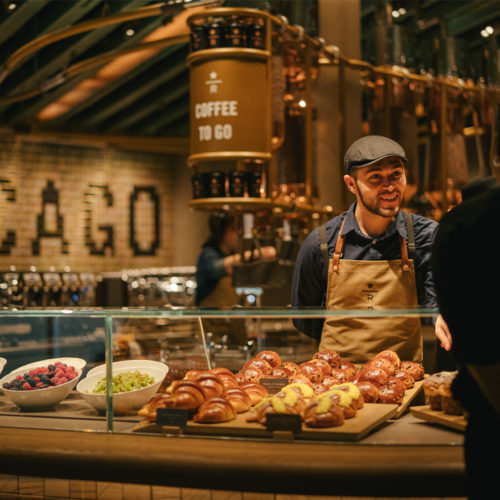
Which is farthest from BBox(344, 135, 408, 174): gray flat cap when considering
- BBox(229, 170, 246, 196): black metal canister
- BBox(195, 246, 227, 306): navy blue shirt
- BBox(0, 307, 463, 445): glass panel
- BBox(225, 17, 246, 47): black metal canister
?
BBox(195, 246, 227, 306): navy blue shirt

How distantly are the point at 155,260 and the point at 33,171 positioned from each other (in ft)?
8.77

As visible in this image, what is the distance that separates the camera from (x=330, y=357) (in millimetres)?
2518

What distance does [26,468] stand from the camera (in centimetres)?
229

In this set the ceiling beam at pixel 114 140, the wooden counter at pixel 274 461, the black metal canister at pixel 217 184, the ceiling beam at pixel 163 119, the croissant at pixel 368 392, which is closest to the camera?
the wooden counter at pixel 274 461

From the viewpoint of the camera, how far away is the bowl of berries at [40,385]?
2.46 m

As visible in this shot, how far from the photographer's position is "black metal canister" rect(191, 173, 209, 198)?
14.0ft

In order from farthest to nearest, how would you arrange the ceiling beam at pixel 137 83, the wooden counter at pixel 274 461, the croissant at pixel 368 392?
the ceiling beam at pixel 137 83 → the croissant at pixel 368 392 → the wooden counter at pixel 274 461

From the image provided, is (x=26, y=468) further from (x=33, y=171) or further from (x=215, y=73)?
(x=33, y=171)

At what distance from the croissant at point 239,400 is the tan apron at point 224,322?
26.9 inches

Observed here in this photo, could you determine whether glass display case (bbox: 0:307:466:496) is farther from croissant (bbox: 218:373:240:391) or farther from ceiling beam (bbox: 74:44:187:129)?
ceiling beam (bbox: 74:44:187:129)

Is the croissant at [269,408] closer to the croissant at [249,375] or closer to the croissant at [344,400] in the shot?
the croissant at [344,400]

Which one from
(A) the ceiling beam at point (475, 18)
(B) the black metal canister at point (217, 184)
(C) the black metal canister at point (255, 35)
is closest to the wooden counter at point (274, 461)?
(B) the black metal canister at point (217, 184)

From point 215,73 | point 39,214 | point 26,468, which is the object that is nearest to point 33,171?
point 39,214

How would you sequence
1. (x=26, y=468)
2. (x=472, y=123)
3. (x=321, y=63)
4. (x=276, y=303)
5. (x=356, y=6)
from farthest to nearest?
1. (x=472, y=123)
2. (x=356, y=6)
3. (x=321, y=63)
4. (x=276, y=303)
5. (x=26, y=468)
